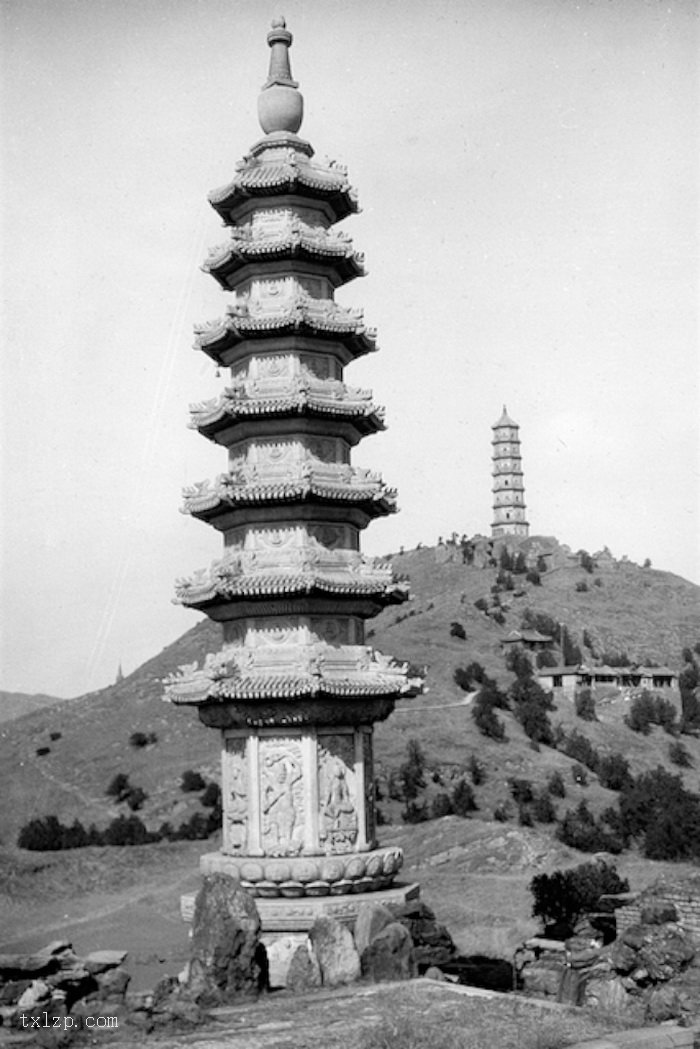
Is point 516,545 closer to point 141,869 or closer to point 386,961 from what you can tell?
point 141,869

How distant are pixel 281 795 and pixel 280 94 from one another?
15999 millimetres

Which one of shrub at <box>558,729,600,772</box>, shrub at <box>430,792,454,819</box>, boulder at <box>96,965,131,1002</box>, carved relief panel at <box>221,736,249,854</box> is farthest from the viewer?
shrub at <box>558,729,600,772</box>

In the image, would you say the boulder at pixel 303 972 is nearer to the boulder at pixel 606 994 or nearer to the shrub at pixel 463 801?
the boulder at pixel 606 994

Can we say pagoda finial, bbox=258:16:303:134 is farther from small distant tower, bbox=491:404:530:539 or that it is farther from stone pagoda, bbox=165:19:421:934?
small distant tower, bbox=491:404:530:539

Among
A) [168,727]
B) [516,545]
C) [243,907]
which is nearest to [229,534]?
[243,907]

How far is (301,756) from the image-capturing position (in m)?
24.4

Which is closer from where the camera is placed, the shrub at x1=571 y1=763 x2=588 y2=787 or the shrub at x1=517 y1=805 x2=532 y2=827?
the shrub at x1=517 y1=805 x2=532 y2=827

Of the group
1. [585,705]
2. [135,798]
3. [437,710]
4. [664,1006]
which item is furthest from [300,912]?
[585,705]

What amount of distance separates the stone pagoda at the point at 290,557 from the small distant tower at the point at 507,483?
→ 400 feet

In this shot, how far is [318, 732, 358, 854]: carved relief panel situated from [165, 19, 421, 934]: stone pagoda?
1.2 inches

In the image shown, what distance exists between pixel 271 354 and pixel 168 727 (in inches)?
2042

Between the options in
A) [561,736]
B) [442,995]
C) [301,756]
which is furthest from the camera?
[561,736]

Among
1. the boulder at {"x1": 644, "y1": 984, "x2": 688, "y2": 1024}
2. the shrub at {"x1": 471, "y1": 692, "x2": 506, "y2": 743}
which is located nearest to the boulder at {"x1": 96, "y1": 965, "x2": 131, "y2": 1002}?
the boulder at {"x1": 644, "y1": 984, "x2": 688, "y2": 1024}

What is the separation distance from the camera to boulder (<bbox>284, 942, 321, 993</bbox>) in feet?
65.9
